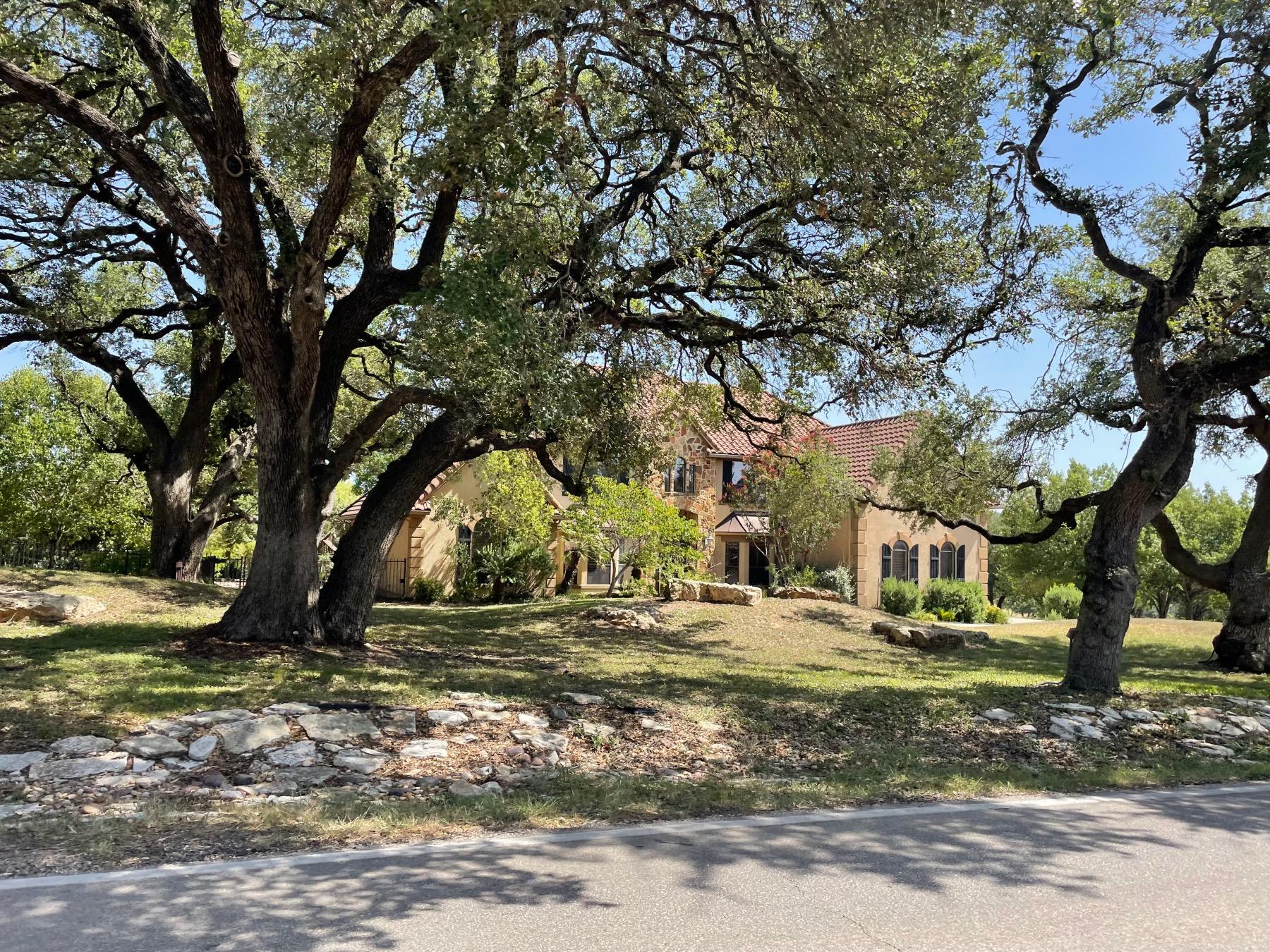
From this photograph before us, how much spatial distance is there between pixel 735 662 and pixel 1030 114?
9419 mm

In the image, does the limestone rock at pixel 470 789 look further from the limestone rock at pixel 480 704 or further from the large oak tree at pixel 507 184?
the large oak tree at pixel 507 184

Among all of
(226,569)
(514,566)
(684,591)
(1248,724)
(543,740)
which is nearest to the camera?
(543,740)

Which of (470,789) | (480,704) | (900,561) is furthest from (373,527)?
(900,561)

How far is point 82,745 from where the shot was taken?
23.2 ft

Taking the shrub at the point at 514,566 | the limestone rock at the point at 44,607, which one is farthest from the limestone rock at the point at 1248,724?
the shrub at the point at 514,566

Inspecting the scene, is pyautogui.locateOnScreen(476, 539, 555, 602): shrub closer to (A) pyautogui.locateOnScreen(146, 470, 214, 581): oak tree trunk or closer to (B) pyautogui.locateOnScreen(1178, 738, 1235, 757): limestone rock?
(A) pyautogui.locateOnScreen(146, 470, 214, 581): oak tree trunk

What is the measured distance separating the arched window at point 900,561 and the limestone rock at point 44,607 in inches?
941

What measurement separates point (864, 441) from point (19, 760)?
2970 centimetres

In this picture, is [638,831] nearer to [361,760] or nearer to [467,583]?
[361,760]

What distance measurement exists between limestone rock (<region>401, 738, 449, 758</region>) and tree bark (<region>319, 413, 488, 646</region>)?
502 cm

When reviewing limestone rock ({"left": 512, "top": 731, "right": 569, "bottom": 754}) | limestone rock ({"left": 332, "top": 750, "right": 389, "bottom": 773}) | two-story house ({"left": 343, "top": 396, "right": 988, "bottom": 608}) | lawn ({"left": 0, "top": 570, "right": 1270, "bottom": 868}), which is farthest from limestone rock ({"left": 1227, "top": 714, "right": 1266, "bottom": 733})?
two-story house ({"left": 343, "top": 396, "right": 988, "bottom": 608})

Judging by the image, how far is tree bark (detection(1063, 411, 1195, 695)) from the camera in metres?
11.6

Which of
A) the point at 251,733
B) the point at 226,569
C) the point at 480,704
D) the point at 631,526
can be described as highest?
the point at 631,526

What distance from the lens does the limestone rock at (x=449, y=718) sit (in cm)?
854
